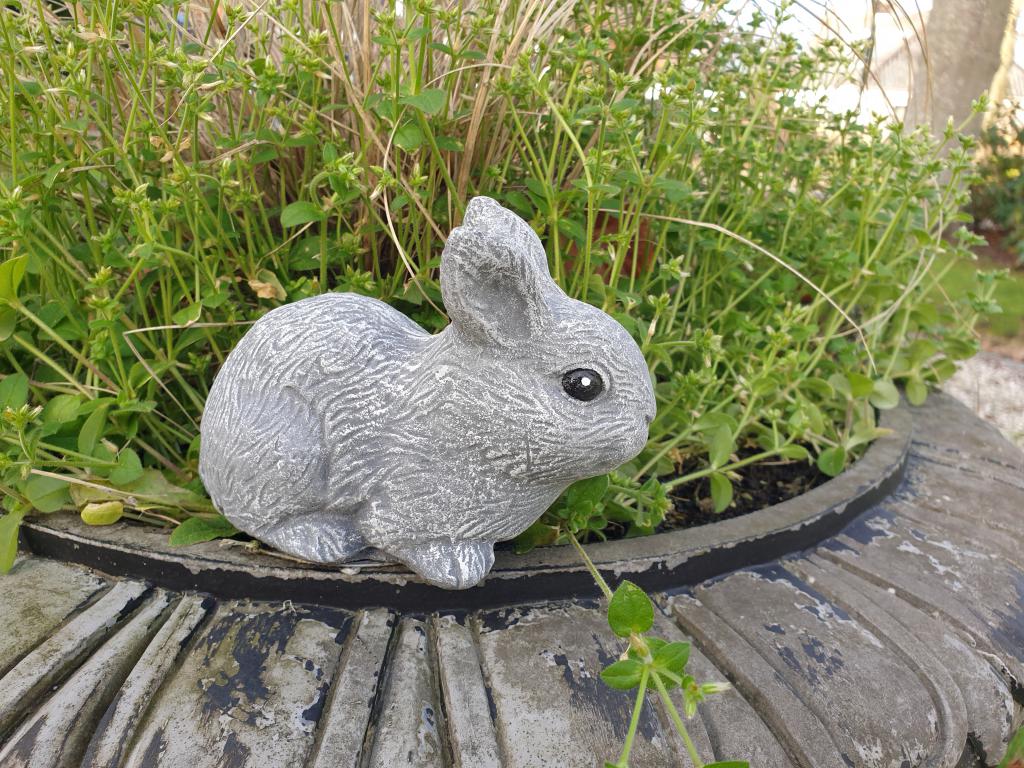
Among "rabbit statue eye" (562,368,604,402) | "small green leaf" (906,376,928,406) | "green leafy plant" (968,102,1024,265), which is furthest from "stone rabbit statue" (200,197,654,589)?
"green leafy plant" (968,102,1024,265)

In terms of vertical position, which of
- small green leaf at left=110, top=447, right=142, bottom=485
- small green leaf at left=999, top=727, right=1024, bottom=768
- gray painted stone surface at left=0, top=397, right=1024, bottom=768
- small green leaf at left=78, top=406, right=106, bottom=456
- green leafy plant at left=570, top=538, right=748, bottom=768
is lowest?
small green leaf at left=999, top=727, right=1024, bottom=768

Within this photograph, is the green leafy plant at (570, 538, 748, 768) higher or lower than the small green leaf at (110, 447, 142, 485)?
higher

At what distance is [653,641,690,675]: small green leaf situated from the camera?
69cm

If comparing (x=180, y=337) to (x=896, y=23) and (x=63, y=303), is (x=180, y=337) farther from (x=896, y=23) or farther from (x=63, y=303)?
→ (x=896, y=23)

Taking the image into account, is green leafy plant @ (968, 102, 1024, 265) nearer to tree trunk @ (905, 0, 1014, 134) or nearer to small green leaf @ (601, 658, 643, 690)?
tree trunk @ (905, 0, 1014, 134)

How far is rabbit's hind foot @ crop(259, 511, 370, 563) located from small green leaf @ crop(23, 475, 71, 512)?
303 millimetres

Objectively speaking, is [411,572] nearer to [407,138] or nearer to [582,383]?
[582,383]

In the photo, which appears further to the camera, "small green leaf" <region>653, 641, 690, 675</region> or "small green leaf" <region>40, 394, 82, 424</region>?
"small green leaf" <region>40, 394, 82, 424</region>

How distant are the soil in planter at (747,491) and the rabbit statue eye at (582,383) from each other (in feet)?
1.54

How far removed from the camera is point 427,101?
0.94 m

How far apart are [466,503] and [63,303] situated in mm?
666

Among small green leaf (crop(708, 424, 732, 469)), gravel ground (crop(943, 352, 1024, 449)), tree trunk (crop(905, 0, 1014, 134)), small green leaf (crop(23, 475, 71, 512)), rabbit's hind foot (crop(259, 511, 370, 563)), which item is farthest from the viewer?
tree trunk (crop(905, 0, 1014, 134))

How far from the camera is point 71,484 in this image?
1039mm

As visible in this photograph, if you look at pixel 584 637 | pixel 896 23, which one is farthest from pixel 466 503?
pixel 896 23
